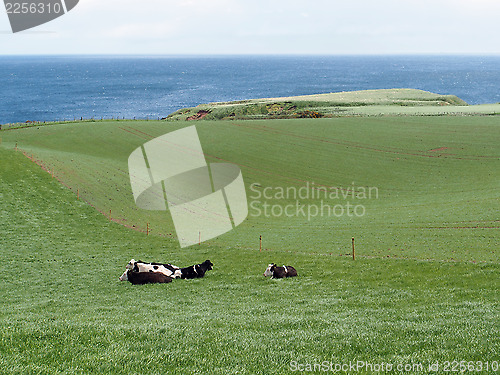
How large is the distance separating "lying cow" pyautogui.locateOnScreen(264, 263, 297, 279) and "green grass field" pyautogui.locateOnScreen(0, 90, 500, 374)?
2.10 ft

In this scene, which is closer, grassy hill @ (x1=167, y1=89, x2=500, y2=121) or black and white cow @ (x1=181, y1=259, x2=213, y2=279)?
black and white cow @ (x1=181, y1=259, x2=213, y2=279)

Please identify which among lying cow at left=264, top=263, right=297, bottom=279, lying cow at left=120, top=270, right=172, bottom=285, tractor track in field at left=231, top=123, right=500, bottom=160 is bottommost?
tractor track in field at left=231, top=123, right=500, bottom=160

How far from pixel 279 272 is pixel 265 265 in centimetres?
235

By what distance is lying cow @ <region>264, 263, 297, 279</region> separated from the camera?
18.3 m

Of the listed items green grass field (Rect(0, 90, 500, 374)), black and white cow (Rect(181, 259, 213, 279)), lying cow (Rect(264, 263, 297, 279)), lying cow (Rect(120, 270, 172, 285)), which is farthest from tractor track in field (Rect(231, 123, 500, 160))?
lying cow (Rect(120, 270, 172, 285))

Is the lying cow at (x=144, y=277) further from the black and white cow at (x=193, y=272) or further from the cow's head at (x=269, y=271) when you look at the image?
the cow's head at (x=269, y=271)

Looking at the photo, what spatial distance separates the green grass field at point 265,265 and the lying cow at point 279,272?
2.10ft

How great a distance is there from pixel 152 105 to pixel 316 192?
126 metres

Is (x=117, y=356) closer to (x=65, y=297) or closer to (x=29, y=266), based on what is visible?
(x=65, y=297)

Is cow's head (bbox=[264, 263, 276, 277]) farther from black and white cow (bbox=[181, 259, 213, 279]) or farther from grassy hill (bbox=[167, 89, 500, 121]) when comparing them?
grassy hill (bbox=[167, 89, 500, 121])

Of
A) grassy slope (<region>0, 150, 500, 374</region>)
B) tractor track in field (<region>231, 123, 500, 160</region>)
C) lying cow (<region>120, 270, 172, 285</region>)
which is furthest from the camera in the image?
tractor track in field (<region>231, 123, 500, 160</region>)

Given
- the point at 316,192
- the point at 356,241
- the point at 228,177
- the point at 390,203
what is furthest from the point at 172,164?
the point at 356,241

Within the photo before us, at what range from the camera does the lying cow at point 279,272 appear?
18.3m

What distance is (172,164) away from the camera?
5081 cm
